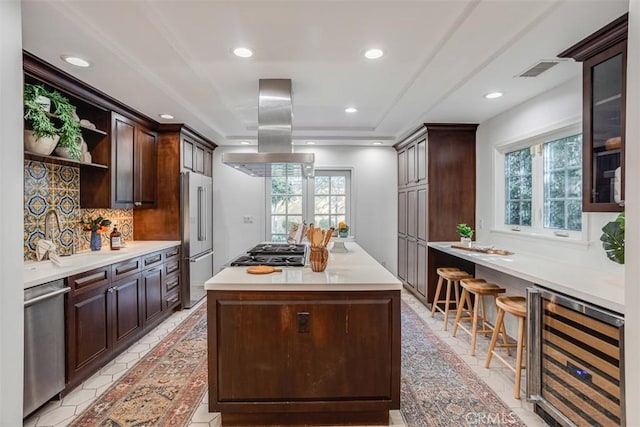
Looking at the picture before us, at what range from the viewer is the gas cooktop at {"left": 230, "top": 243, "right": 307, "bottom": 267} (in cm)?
261

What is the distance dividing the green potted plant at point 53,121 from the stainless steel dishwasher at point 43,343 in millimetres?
1095

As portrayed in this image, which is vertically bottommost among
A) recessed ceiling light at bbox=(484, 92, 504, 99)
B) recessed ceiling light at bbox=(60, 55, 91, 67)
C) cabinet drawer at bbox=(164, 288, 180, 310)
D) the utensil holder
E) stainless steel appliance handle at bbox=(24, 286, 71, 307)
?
cabinet drawer at bbox=(164, 288, 180, 310)

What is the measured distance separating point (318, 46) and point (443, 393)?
8.45ft

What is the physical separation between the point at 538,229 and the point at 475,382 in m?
1.61

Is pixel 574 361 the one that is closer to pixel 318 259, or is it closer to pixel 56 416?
pixel 318 259

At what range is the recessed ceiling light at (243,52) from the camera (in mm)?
2400

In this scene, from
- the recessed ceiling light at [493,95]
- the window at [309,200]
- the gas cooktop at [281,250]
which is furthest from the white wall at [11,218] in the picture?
the window at [309,200]

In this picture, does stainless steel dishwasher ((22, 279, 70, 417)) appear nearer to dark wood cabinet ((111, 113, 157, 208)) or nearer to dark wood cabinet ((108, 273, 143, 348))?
dark wood cabinet ((108, 273, 143, 348))

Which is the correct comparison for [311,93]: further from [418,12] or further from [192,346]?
[192,346]

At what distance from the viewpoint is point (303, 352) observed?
2035 millimetres

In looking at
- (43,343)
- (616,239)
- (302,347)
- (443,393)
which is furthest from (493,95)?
(43,343)

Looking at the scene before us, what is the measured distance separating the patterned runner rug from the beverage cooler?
283mm

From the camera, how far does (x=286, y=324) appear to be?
6.66ft

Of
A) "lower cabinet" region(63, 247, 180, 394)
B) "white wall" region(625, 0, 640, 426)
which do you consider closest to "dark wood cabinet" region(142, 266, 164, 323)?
"lower cabinet" region(63, 247, 180, 394)
